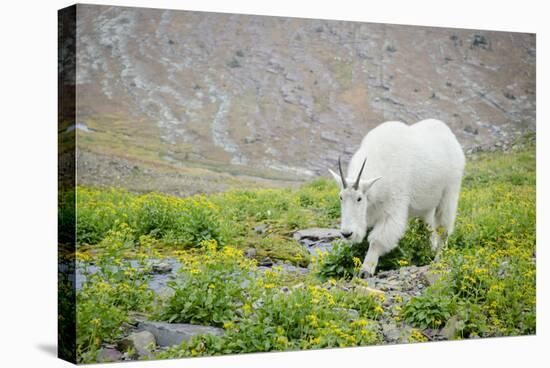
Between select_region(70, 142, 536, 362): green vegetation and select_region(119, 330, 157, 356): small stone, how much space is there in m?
0.10

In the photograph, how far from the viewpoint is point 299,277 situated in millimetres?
8461

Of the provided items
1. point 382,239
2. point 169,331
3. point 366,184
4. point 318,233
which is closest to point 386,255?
point 382,239

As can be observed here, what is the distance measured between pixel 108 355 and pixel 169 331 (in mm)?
547

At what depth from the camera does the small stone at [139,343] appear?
23.7 ft

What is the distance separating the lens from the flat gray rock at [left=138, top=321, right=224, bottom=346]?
7355 mm

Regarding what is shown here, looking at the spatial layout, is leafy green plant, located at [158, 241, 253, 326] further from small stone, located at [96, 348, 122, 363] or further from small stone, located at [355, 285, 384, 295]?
small stone, located at [355, 285, 384, 295]

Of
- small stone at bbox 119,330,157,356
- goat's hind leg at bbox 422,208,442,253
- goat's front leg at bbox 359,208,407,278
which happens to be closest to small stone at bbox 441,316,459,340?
goat's front leg at bbox 359,208,407,278

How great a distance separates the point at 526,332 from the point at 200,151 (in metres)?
3.88

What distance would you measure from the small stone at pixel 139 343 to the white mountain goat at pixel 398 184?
2191 mm

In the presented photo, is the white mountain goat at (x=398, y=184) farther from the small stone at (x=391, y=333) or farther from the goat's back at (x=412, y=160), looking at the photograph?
the small stone at (x=391, y=333)

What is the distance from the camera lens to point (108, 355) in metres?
7.15

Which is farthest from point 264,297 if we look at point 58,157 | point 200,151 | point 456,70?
point 456,70

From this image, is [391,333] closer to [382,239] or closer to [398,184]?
[382,239]

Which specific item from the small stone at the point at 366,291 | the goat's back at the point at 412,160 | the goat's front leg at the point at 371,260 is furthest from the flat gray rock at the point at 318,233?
the small stone at the point at 366,291
